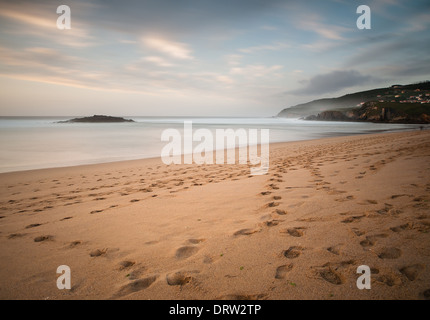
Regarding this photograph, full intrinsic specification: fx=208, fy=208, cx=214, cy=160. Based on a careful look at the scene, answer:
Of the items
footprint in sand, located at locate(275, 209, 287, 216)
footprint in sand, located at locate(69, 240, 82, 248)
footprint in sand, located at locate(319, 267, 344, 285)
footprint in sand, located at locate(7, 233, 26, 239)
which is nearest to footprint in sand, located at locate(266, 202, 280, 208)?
footprint in sand, located at locate(275, 209, 287, 216)

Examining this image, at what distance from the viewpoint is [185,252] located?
246cm

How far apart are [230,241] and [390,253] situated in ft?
5.51

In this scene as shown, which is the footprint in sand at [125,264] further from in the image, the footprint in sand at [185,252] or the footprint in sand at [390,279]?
the footprint in sand at [390,279]

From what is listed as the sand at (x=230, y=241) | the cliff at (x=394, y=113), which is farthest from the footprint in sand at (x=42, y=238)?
the cliff at (x=394, y=113)

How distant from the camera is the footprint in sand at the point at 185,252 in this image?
2.38m

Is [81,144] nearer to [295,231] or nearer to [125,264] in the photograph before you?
[125,264]

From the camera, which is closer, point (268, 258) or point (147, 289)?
point (147, 289)

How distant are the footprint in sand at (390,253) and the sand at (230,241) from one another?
2cm

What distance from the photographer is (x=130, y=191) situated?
5.34m

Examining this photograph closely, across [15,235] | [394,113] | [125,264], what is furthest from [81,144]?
[394,113]
